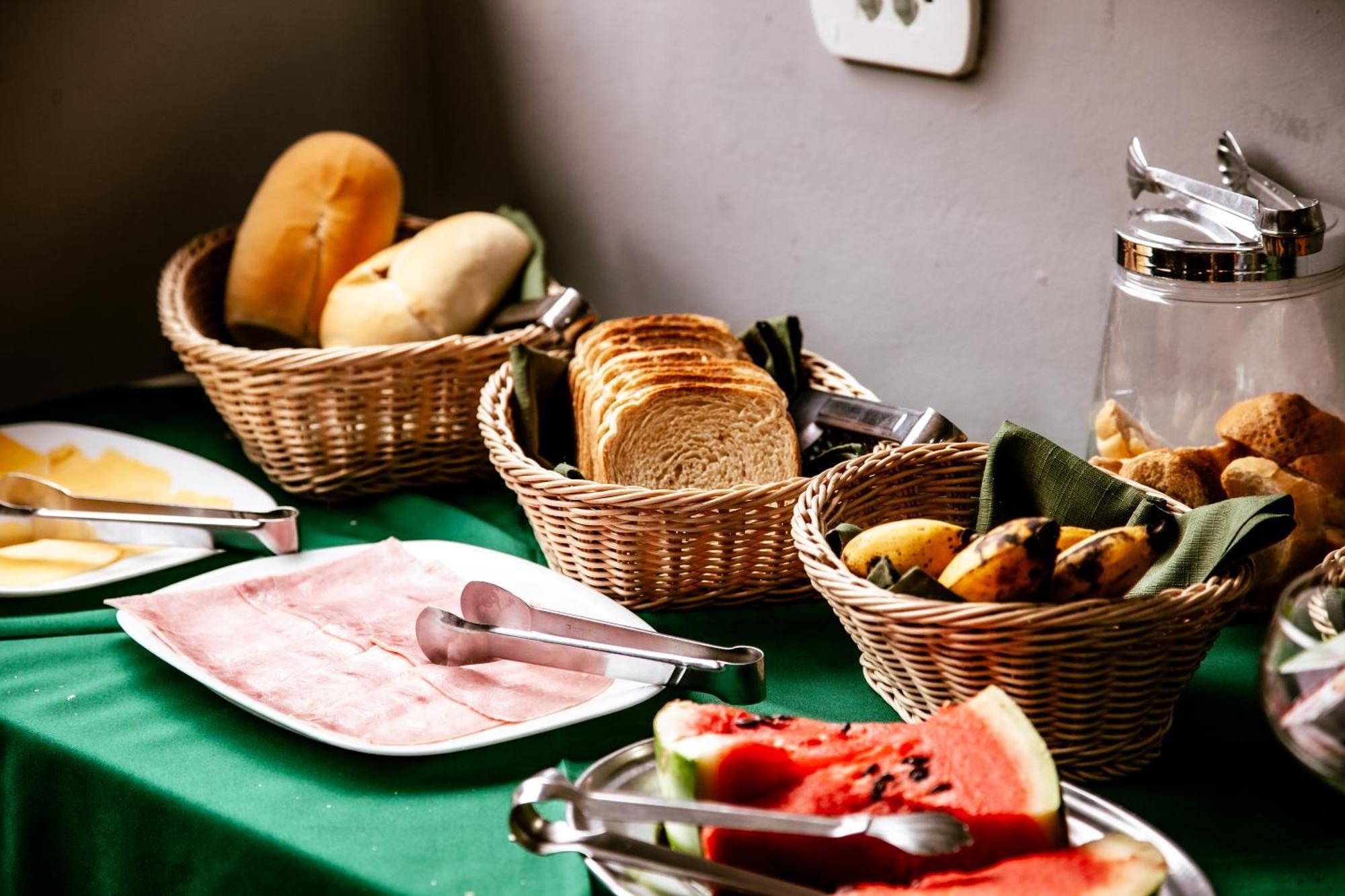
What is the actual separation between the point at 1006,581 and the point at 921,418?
0.35 m

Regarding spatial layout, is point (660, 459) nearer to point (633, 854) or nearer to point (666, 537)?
point (666, 537)

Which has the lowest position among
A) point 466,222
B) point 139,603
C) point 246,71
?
point 139,603

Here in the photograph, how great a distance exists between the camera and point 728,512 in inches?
39.5

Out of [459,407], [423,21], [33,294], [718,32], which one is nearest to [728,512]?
[459,407]

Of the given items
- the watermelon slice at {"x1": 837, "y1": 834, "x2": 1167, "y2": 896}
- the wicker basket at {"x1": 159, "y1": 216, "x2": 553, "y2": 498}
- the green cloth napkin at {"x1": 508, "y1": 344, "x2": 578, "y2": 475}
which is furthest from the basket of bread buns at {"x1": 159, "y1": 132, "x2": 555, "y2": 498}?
the watermelon slice at {"x1": 837, "y1": 834, "x2": 1167, "y2": 896}

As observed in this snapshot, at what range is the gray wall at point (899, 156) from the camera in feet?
3.39

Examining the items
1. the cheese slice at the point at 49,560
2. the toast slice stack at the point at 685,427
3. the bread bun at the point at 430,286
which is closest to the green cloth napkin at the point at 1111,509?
the toast slice stack at the point at 685,427

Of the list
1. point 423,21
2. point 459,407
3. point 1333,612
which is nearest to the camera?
point 1333,612

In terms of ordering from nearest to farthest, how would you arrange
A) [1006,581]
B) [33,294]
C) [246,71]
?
[1006,581] → [33,294] → [246,71]

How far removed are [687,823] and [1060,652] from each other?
9.8 inches

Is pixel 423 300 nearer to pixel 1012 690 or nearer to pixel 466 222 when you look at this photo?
pixel 466 222

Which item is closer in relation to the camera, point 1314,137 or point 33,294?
point 1314,137

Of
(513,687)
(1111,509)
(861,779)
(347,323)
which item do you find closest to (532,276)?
(347,323)

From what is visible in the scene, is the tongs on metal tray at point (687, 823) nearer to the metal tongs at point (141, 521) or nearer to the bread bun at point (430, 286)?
the metal tongs at point (141, 521)
